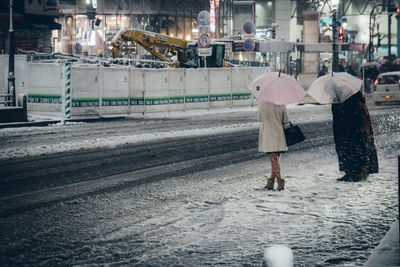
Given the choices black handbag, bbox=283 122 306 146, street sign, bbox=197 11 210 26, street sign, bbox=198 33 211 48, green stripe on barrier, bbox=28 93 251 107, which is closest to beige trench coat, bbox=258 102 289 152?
black handbag, bbox=283 122 306 146

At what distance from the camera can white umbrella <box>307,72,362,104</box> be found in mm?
10961

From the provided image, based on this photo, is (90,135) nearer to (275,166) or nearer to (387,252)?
(275,166)

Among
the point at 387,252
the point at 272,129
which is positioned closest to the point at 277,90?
the point at 272,129

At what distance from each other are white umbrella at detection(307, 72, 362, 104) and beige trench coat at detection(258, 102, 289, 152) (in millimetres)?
1033

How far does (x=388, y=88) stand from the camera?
3222 centimetres

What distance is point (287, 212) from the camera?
8578 millimetres

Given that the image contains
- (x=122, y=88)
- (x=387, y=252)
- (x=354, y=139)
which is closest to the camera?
(x=387, y=252)

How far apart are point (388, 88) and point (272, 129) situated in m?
23.6

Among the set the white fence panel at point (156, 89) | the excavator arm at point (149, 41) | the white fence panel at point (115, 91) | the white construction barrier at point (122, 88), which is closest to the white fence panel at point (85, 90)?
the white construction barrier at point (122, 88)

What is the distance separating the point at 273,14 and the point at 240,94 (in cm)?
8080

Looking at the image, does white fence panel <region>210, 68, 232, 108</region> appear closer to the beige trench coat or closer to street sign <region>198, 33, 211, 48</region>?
street sign <region>198, 33, 211, 48</region>

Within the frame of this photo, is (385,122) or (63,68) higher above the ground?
(63,68)

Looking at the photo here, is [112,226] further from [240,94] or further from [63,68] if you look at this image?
[240,94]

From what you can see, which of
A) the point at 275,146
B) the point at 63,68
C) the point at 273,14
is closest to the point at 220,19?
the point at 273,14
